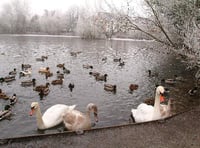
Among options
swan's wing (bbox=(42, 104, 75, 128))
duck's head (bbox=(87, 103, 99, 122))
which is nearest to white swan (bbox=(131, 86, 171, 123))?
duck's head (bbox=(87, 103, 99, 122))

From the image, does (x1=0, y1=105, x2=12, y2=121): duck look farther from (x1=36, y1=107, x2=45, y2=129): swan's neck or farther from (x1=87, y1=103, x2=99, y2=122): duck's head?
(x1=87, y1=103, x2=99, y2=122): duck's head

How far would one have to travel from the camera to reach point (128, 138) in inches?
314

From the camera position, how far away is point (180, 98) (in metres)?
14.9

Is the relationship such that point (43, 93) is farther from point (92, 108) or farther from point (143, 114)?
point (143, 114)

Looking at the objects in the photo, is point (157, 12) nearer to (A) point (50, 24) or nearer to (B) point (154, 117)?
(B) point (154, 117)

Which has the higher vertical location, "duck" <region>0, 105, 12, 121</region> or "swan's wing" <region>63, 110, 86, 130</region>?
"swan's wing" <region>63, 110, 86, 130</region>

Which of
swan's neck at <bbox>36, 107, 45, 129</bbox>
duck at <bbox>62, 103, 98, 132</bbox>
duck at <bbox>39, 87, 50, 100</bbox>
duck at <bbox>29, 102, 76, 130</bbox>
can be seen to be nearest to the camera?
duck at <bbox>62, 103, 98, 132</bbox>

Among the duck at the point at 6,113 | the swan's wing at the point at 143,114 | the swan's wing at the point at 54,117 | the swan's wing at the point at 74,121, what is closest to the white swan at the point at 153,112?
the swan's wing at the point at 143,114

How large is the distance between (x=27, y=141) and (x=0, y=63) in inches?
781

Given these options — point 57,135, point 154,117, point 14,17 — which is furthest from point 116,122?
point 14,17

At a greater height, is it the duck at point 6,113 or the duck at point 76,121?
the duck at point 76,121

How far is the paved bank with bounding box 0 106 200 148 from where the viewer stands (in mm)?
7597

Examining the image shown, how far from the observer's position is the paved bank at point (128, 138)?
24.9 ft

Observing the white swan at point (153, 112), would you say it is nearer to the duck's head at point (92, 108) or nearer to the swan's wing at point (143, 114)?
the swan's wing at point (143, 114)
